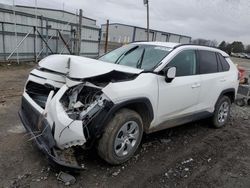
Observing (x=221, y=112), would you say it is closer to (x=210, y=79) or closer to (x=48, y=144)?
(x=210, y=79)

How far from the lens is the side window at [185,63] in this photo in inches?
161

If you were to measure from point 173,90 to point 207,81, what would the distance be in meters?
1.13

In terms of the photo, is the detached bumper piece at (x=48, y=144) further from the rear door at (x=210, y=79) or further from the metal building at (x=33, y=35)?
the metal building at (x=33, y=35)

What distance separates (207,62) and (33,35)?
11.0 meters

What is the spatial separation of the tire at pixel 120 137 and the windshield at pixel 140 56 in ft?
2.94

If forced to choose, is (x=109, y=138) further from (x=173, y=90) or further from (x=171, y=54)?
(x=171, y=54)

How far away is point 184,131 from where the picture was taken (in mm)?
5070

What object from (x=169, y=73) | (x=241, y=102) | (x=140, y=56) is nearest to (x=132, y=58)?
(x=140, y=56)

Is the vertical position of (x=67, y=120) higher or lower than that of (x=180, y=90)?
lower

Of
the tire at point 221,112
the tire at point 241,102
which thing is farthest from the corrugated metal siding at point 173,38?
the tire at point 221,112

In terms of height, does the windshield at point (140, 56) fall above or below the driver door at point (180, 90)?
above

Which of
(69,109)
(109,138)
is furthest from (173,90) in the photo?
(69,109)

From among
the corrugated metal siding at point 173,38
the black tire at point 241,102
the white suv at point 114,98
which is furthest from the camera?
the corrugated metal siding at point 173,38

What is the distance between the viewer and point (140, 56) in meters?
4.28
